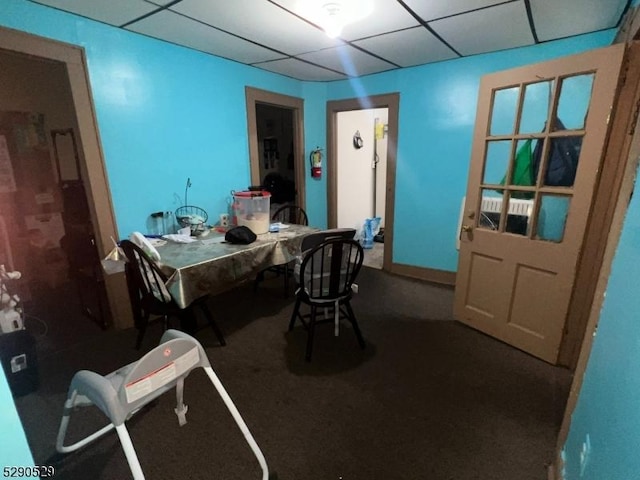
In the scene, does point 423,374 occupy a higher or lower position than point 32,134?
lower

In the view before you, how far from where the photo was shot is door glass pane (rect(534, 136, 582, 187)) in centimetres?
187

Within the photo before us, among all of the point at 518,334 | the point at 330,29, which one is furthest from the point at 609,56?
the point at 518,334

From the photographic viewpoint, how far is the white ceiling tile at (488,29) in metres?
2.02

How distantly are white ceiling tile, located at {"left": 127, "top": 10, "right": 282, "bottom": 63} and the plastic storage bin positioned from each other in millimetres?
1243

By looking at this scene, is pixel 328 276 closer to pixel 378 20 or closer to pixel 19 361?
pixel 378 20

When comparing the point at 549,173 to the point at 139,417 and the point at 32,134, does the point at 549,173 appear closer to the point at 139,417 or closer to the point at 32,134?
the point at 139,417

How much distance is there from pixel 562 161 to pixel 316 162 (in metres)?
2.72

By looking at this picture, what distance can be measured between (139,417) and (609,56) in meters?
3.25

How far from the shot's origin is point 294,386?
190 centimetres

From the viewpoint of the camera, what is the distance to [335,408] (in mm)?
1732

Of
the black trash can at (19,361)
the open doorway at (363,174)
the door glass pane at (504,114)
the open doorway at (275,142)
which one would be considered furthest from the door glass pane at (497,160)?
the black trash can at (19,361)

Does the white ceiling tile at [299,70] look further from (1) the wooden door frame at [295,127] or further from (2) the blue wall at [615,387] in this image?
(2) the blue wall at [615,387]

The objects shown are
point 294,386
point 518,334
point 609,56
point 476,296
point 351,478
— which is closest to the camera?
point 351,478

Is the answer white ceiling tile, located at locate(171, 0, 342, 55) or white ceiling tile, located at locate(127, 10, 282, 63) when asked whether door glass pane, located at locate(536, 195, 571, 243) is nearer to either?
white ceiling tile, located at locate(171, 0, 342, 55)
